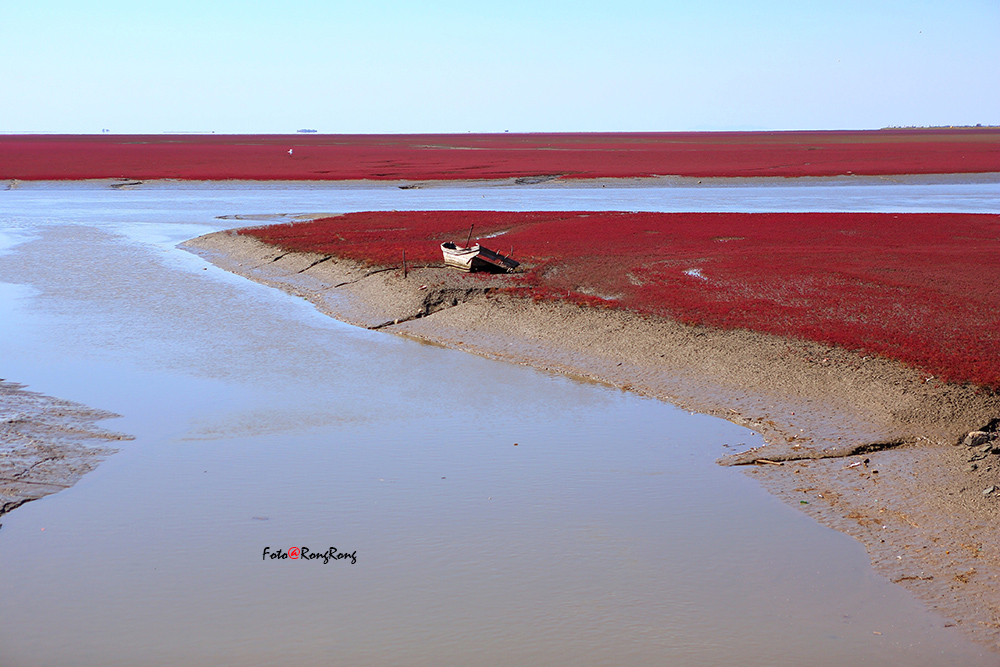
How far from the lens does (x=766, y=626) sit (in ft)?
20.9

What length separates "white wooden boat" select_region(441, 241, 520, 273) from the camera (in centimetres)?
1966

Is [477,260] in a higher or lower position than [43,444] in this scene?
higher

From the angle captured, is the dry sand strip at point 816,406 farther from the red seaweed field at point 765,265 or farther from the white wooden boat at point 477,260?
the red seaweed field at point 765,265

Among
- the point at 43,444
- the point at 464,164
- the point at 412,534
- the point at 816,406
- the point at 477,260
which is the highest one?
the point at 464,164

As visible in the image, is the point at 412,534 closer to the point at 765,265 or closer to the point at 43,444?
the point at 43,444

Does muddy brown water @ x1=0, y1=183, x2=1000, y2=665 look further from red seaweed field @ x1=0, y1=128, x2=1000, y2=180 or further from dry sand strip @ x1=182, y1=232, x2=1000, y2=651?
red seaweed field @ x1=0, y1=128, x2=1000, y2=180

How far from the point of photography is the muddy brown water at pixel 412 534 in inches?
244

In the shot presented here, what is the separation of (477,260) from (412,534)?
1233 centimetres

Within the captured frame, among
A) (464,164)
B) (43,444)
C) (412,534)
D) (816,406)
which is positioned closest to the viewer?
(412,534)

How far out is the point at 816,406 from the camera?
11.2m

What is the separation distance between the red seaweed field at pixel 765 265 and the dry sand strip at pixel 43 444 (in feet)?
29.4

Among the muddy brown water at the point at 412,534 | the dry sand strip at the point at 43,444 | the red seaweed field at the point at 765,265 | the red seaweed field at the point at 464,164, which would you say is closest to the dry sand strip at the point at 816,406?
Result: the muddy brown water at the point at 412,534

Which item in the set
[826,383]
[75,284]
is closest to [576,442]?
[826,383]

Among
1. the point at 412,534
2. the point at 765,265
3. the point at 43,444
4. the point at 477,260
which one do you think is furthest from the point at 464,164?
the point at 412,534
